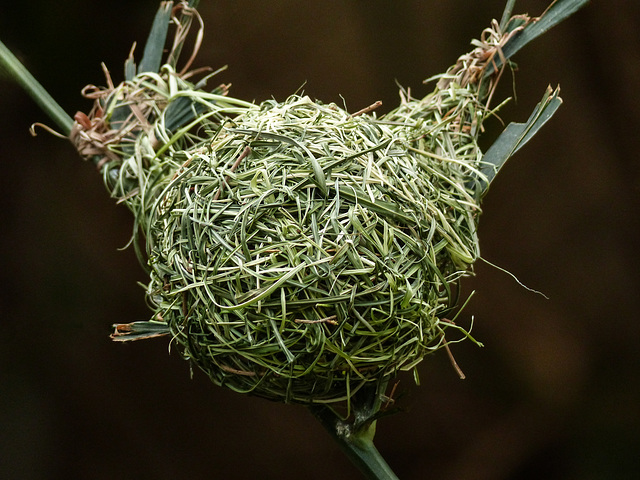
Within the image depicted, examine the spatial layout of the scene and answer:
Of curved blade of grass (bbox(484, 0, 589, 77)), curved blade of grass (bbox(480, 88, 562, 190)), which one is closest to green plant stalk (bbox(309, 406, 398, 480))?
curved blade of grass (bbox(480, 88, 562, 190))

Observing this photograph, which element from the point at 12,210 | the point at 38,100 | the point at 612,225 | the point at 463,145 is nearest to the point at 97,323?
the point at 12,210

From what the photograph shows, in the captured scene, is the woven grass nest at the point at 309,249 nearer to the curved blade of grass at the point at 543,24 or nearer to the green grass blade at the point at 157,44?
the curved blade of grass at the point at 543,24

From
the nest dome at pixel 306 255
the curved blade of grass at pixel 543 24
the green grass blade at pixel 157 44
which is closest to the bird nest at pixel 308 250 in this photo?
the nest dome at pixel 306 255

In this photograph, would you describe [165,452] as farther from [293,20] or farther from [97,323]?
[293,20]

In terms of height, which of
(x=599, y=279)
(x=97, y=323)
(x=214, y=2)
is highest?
(x=214, y=2)

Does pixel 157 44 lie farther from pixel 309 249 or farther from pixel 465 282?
pixel 465 282

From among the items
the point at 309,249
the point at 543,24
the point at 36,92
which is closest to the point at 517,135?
the point at 543,24

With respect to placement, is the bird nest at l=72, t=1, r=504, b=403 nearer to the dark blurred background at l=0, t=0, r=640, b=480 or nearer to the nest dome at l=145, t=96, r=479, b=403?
the nest dome at l=145, t=96, r=479, b=403
